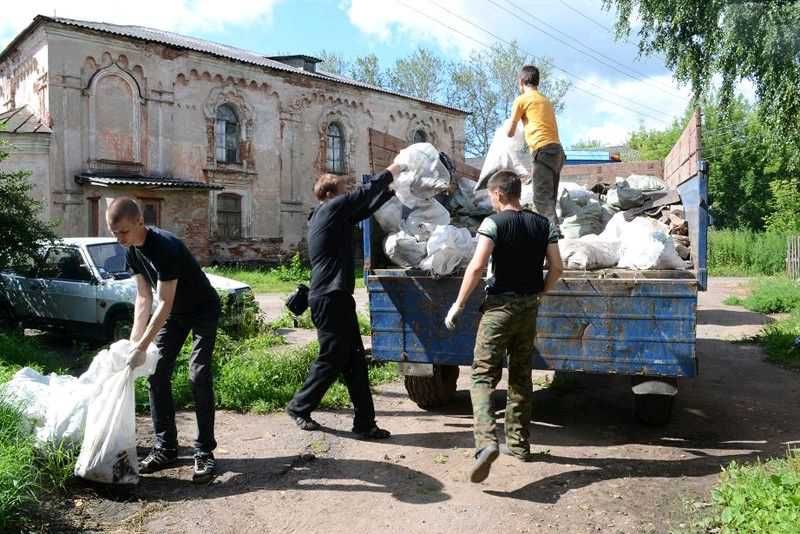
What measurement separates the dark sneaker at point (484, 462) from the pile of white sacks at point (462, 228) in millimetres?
1402

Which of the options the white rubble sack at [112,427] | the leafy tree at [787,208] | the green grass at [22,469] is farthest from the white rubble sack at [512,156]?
the leafy tree at [787,208]

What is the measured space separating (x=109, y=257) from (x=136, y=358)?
5455mm

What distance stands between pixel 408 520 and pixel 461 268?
75.3 inches

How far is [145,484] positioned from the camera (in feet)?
14.1

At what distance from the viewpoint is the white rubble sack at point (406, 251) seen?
5.30 m

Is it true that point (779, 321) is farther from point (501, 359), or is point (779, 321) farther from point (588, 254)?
point (501, 359)

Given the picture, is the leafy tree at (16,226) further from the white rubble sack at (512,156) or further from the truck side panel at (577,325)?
the white rubble sack at (512,156)

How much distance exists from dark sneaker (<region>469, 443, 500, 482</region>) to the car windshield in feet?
20.7

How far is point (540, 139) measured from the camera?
5.97 metres

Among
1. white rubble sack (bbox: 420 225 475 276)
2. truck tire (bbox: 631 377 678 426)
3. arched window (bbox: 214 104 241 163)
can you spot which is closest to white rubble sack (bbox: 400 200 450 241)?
white rubble sack (bbox: 420 225 475 276)

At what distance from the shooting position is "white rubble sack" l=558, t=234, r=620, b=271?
5.07 m

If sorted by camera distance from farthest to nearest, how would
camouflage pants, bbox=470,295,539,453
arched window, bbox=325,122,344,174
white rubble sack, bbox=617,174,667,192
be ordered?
arched window, bbox=325,122,344,174 < white rubble sack, bbox=617,174,667,192 < camouflage pants, bbox=470,295,539,453

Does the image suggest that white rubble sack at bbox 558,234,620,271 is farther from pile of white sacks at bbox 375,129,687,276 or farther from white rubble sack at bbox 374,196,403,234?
white rubble sack at bbox 374,196,403,234

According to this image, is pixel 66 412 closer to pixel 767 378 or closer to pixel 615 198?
pixel 615 198
